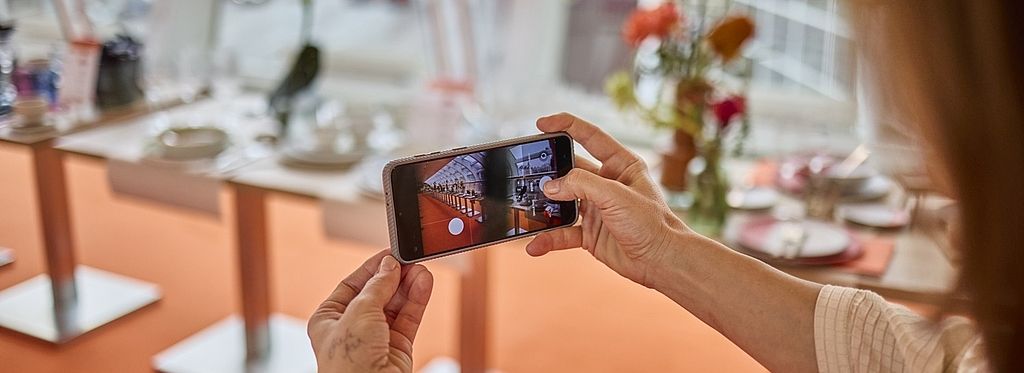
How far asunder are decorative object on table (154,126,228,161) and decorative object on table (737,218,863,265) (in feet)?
3.31

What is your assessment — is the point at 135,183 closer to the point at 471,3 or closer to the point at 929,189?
the point at 471,3

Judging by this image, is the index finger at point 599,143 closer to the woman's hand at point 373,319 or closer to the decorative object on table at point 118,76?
the woman's hand at point 373,319

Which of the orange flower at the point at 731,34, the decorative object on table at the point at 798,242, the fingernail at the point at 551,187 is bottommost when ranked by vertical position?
the decorative object on table at the point at 798,242

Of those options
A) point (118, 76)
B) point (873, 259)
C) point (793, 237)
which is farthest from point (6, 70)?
point (873, 259)

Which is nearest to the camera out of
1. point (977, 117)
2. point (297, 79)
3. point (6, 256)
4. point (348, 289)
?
point (977, 117)

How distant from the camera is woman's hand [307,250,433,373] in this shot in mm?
945

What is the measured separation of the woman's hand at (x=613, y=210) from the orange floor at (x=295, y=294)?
630 millimetres

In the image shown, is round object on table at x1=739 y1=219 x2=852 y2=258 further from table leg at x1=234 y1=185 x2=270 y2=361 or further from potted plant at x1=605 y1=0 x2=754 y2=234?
table leg at x1=234 y1=185 x2=270 y2=361

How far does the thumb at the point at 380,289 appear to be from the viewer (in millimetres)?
971

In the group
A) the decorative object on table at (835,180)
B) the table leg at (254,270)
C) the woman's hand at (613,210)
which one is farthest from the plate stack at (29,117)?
the decorative object on table at (835,180)

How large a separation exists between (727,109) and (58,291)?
1509mm

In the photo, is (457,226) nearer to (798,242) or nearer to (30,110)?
(798,242)

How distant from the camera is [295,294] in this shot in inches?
90.1

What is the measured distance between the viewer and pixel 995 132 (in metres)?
0.64
